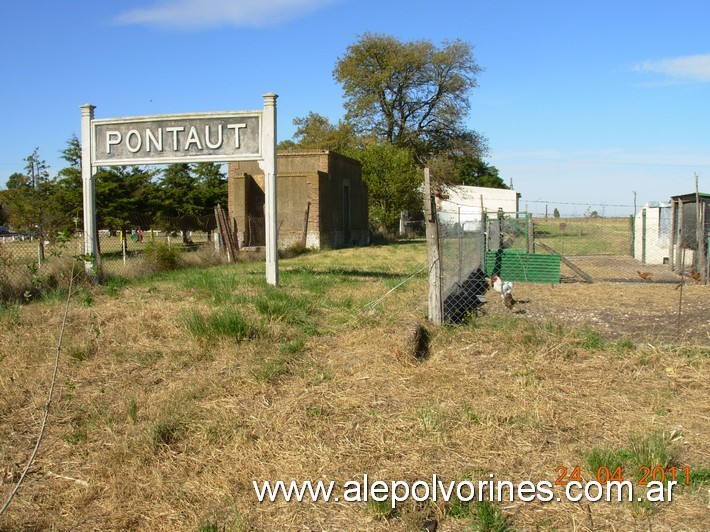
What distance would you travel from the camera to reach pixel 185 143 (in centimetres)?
1195

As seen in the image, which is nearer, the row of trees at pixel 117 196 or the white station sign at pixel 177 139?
the white station sign at pixel 177 139

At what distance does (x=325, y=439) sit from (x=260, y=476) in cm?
65

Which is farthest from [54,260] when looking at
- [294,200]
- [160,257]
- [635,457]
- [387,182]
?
[387,182]

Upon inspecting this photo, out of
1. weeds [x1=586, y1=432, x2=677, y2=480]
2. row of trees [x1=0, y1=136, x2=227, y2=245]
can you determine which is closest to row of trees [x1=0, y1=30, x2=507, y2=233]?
row of trees [x1=0, y1=136, x2=227, y2=245]

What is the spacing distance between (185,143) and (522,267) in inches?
284

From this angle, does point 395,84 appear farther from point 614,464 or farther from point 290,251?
point 614,464

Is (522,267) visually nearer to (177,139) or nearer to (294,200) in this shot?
(177,139)

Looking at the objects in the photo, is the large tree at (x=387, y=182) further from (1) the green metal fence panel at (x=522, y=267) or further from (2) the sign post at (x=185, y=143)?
(2) the sign post at (x=185, y=143)

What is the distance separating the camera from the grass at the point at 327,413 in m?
3.92

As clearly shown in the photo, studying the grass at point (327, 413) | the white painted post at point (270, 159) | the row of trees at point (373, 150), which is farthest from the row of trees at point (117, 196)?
the grass at point (327, 413)

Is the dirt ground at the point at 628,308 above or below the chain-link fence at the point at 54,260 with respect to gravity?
below

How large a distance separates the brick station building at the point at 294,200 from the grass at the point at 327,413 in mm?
16553

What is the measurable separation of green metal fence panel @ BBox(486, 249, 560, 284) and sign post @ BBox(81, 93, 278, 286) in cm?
467

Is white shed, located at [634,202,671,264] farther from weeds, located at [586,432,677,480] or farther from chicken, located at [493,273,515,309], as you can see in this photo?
weeds, located at [586,432,677,480]
